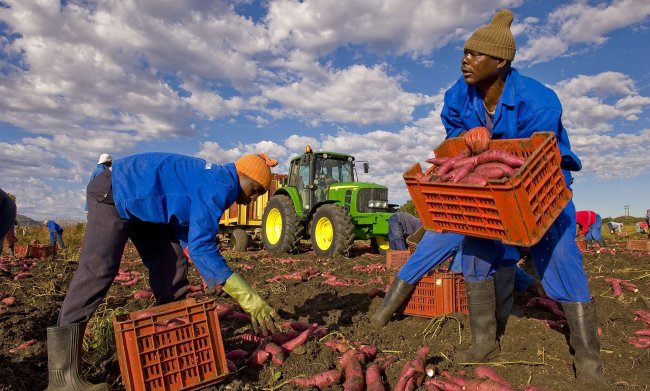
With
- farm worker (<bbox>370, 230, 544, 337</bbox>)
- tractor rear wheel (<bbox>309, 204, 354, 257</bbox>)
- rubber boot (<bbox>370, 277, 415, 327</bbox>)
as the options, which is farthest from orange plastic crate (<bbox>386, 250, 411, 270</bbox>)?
tractor rear wheel (<bbox>309, 204, 354, 257</bbox>)

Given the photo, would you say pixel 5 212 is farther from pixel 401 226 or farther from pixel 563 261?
pixel 401 226

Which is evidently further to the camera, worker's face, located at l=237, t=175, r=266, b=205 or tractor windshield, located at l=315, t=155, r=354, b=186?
tractor windshield, located at l=315, t=155, r=354, b=186

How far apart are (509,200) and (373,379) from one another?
1238 mm

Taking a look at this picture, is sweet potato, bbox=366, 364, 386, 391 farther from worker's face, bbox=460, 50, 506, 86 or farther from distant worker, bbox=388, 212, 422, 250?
distant worker, bbox=388, 212, 422, 250

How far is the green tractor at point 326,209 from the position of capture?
33.9ft

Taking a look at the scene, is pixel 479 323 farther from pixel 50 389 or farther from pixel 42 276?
pixel 42 276

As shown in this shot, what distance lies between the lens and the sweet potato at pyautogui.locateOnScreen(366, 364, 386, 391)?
2.57m

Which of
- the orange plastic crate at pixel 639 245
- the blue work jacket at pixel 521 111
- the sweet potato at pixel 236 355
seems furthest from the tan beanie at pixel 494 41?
the orange plastic crate at pixel 639 245

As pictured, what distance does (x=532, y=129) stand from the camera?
2.76 meters

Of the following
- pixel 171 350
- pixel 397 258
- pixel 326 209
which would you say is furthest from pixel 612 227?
pixel 171 350

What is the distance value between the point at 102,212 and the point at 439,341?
7.97 ft

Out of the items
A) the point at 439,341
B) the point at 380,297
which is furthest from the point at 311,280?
the point at 439,341

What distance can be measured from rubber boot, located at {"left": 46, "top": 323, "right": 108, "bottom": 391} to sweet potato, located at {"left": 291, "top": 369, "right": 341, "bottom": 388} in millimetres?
1047

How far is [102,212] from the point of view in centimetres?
284
